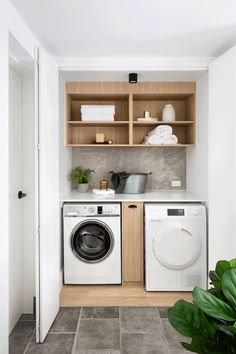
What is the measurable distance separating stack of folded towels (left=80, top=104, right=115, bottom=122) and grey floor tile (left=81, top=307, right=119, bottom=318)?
1.99m

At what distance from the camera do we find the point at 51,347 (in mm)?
2197

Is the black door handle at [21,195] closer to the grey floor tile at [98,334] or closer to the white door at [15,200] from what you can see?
the white door at [15,200]

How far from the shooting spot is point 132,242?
3.17 m

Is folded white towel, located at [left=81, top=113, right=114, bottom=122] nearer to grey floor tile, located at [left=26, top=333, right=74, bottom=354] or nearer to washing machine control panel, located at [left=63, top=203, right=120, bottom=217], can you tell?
washing machine control panel, located at [left=63, top=203, right=120, bottom=217]

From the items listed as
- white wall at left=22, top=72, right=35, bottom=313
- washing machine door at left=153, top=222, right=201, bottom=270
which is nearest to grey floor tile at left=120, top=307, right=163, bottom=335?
washing machine door at left=153, top=222, right=201, bottom=270

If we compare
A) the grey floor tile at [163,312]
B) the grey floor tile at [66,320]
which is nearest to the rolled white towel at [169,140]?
the grey floor tile at [163,312]

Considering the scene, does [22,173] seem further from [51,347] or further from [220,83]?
[220,83]

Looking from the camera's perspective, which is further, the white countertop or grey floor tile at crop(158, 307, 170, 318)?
the white countertop

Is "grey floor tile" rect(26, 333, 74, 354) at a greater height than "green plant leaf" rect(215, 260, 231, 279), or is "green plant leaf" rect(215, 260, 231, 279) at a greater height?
"green plant leaf" rect(215, 260, 231, 279)

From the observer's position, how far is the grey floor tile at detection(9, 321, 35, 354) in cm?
219

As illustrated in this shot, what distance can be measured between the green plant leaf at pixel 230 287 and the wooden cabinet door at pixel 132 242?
228 cm

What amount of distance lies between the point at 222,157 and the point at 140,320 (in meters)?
1.58

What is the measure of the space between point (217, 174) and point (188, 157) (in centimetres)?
108

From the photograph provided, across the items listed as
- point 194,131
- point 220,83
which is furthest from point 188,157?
point 220,83
